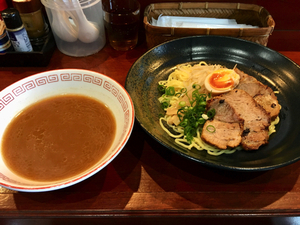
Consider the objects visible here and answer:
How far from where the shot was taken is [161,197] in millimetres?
1341

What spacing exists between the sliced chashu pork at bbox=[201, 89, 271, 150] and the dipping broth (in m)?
0.73

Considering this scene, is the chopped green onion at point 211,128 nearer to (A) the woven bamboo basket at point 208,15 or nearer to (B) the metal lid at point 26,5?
(A) the woven bamboo basket at point 208,15

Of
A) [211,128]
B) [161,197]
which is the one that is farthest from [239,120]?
[161,197]

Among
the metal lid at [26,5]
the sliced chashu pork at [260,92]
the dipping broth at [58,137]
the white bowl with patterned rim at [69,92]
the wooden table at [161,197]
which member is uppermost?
the metal lid at [26,5]

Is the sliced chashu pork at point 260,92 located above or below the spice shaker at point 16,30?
below

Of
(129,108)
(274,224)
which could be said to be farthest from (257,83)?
(129,108)

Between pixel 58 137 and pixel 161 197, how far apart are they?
73 cm

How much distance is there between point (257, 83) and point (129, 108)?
119 centimetres

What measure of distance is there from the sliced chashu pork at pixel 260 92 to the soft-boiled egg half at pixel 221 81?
0.07m

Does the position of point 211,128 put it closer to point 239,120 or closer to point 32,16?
point 239,120

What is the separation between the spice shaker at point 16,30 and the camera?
6.21 feet

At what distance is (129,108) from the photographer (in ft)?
4.31

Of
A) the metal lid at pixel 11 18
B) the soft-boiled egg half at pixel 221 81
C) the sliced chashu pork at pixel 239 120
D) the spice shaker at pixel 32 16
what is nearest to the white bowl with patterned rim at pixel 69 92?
the sliced chashu pork at pixel 239 120

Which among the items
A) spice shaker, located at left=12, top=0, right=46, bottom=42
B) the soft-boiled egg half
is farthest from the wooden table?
spice shaker, located at left=12, top=0, right=46, bottom=42
